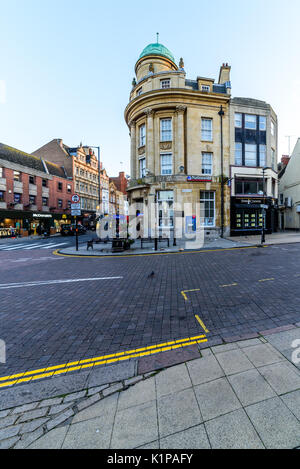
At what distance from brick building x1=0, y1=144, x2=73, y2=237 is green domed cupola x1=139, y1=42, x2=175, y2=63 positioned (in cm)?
2410

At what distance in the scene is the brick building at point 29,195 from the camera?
28875 mm

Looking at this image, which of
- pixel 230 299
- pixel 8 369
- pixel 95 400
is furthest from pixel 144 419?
pixel 230 299

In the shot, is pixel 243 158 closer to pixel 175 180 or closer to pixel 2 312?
pixel 175 180

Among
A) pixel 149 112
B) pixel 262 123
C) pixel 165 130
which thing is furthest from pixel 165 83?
pixel 262 123

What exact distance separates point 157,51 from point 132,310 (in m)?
29.8

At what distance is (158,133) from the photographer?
21812 mm

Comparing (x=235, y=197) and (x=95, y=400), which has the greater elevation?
(x=235, y=197)

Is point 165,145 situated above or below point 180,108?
below

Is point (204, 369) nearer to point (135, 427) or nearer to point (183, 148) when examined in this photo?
point (135, 427)

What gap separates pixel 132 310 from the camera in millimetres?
4969

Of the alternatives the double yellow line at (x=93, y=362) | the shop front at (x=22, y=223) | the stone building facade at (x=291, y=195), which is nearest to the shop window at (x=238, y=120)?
the stone building facade at (x=291, y=195)

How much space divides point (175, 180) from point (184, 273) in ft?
48.8

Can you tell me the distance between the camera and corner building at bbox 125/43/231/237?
21125 mm

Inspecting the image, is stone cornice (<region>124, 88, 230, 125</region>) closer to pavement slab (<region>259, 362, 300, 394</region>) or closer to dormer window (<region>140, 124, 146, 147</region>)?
dormer window (<region>140, 124, 146, 147</region>)
